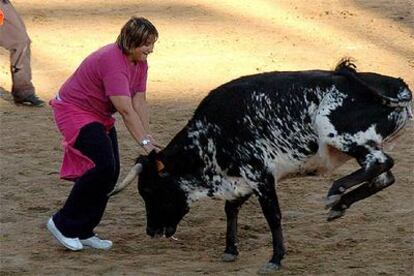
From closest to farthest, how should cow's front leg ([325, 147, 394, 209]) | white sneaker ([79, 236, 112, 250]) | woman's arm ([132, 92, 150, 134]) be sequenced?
cow's front leg ([325, 147, 394, 209]), woman's arm ([132, 92, 150, 134]), white sneaker ([79, 236, 112, 250])

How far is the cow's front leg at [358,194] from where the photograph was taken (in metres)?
7.86

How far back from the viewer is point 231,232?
329 inches

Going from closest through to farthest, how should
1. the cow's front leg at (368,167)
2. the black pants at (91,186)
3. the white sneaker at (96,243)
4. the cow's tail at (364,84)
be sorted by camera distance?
the cow's front leg at (368,167)
the cow's tail at (364,84)
the black pants at (91,186)
the white sneaker at (96,243)

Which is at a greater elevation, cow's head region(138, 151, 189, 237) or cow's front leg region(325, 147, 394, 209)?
cow's front leg region(325, 147, 394, 209)

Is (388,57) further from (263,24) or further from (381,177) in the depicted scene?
(381,177)

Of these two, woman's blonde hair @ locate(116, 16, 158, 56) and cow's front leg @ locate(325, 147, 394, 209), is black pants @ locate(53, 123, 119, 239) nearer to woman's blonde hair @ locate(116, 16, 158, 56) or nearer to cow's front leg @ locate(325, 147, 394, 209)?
woman's blonde hair @ locate(116, 16, 158, 56)

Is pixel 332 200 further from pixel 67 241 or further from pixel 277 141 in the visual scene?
pixel 67 241

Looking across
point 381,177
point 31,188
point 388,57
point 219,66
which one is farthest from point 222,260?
point 388,57

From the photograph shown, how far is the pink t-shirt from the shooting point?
8.07 m

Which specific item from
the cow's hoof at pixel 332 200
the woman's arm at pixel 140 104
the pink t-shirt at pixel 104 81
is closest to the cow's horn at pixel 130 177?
the woman's arm at pixel 140 104

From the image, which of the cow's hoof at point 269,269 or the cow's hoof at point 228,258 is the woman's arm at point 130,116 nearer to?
the cow's hoof at point 228,258

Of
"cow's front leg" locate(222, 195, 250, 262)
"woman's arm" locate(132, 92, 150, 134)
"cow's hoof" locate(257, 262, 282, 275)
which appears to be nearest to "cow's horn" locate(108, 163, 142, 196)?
"woman's arm" locate(132, 92, 150, 134)

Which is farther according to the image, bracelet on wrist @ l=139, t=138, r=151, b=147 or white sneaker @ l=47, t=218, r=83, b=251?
white sneaker @ l=47, t=218, r=83, b=251

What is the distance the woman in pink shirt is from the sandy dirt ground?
0.27 metres
